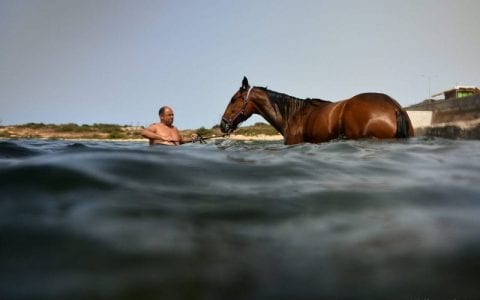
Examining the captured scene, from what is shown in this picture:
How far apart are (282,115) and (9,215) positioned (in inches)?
290

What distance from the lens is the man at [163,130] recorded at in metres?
8.70

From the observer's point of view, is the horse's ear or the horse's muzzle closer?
the horse's ear

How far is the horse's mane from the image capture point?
845cm

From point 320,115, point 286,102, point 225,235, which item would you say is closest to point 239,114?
point 286,102

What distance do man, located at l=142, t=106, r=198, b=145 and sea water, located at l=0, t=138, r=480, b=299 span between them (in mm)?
5623

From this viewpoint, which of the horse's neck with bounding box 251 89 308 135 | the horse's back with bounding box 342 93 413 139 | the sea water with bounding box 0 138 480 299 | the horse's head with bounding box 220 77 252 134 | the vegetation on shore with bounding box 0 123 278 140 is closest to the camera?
the sea water with bounding box 0 138 480 299

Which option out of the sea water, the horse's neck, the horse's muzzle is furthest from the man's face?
the sea water

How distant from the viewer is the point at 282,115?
29.1 ft

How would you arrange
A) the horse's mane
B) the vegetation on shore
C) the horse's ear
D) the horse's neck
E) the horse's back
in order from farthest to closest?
the vegetation on shore → the horse's ear → the horse's neck → the horse's mane → the horse's back

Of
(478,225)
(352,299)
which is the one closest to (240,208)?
(352,299)

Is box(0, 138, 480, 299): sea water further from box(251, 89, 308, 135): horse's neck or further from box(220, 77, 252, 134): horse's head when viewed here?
box(220, 77, 252, 134): horse's head

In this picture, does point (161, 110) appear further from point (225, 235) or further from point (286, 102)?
point (225, 235)

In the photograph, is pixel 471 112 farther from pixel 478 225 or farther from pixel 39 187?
pixel 39 187

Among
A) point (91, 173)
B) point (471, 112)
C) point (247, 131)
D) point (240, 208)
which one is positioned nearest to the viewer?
point (240, 208)
